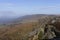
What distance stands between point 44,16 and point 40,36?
99 cm

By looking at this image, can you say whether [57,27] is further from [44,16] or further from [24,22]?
[24,22]

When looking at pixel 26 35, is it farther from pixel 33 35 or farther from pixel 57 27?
pixel 57 27

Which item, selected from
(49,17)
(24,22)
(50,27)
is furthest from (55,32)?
(24,22)

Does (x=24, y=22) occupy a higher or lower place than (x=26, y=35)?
higher

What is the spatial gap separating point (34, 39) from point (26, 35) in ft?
1.28

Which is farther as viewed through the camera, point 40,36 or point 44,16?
point 44,16

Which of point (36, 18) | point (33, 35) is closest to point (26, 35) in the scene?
point (33, 35)

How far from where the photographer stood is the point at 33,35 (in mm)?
6848

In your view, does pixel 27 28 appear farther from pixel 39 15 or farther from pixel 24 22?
pixel 39 15

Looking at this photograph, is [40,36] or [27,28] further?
[27,28]

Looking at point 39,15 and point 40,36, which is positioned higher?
point 39,15

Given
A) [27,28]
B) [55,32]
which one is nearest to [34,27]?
[27,28]

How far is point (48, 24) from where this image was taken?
6.89m

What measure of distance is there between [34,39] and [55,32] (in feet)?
2.64
